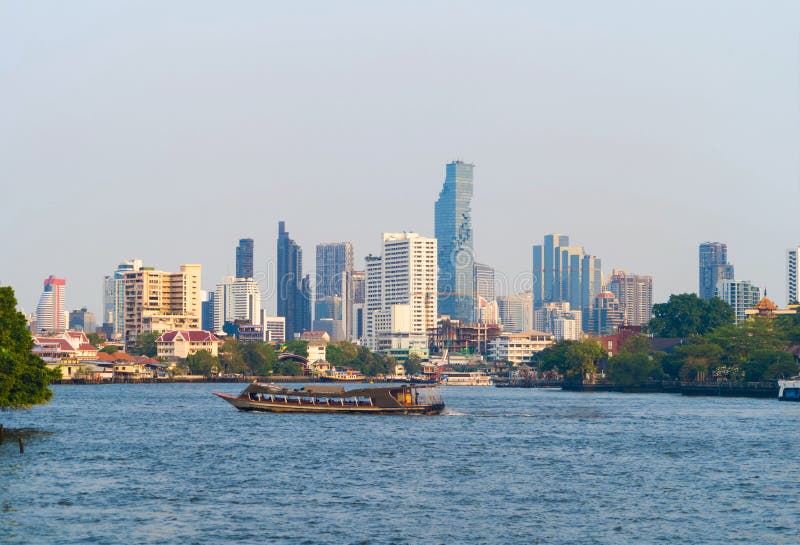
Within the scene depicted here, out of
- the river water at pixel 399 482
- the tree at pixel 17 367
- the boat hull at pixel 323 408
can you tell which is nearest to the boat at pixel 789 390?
the river water at pixel 399 482

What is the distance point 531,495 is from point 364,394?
6632 centimetres

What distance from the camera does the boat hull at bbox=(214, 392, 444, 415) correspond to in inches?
5069

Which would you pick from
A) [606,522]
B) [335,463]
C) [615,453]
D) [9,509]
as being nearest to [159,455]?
[335,463]

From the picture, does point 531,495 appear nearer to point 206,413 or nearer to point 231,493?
point 231,493

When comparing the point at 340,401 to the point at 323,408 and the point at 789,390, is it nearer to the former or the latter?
the point at 323,408

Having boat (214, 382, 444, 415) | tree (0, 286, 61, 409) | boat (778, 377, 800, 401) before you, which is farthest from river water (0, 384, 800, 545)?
boat (778, 377, 800, 401)

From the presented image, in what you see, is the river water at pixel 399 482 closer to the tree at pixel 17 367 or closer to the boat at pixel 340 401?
the tree at pixel 17 367

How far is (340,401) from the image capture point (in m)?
130

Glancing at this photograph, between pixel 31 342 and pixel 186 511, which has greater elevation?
pixel 31 342

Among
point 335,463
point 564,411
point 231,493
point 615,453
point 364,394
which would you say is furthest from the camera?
point 564,411

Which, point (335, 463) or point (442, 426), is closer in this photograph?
point (335, 463)

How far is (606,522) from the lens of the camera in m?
56.7

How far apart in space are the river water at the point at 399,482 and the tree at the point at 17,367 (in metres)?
3.46

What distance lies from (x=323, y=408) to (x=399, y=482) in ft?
199
